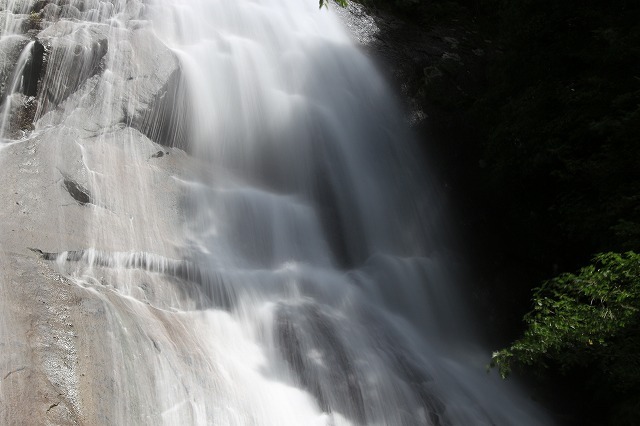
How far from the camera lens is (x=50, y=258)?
5898 millimetres

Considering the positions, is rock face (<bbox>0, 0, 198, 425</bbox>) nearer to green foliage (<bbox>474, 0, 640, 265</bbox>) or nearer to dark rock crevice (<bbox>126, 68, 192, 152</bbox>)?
dark rock crevice (<bbox>126, 68, 192, 152</bbox>)

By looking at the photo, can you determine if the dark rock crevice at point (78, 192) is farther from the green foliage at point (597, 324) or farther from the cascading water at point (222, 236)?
the green foliage at point (597, 324)

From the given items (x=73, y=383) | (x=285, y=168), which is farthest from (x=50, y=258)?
(x=285, y=168)

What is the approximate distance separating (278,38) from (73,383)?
8596mm

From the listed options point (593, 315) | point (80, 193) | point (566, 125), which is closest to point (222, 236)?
point (80, 193)

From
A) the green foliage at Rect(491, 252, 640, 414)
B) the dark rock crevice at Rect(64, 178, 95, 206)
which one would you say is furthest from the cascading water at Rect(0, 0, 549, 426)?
the green foliage at Rect(491, 252, 640, 414)

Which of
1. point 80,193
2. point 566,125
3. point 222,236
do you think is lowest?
point 222,236

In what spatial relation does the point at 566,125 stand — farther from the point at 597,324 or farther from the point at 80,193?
the point at 80,193

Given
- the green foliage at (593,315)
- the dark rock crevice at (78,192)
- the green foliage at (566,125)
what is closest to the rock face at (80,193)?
the dark rock crevice at (78,192)

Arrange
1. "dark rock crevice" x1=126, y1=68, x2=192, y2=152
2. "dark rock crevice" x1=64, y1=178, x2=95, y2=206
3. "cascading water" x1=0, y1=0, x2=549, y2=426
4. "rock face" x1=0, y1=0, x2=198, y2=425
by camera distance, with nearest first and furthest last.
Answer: "rock face" x1=0, y1=0, x2=198, y2=425 < "cascading water" x1=0, y1=0, x2=549, y2=426 < "dark rock crevice" x1=64, y1=178, x2=95, y2=206 < "dark rock crevice" x1=126, y1=68, x2=192, y2=152

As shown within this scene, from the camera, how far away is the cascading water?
5.16 m

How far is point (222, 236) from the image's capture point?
8062 mm

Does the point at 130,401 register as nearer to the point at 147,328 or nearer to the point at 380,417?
the point at 147,328

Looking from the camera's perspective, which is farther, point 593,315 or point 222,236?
point 222,236
